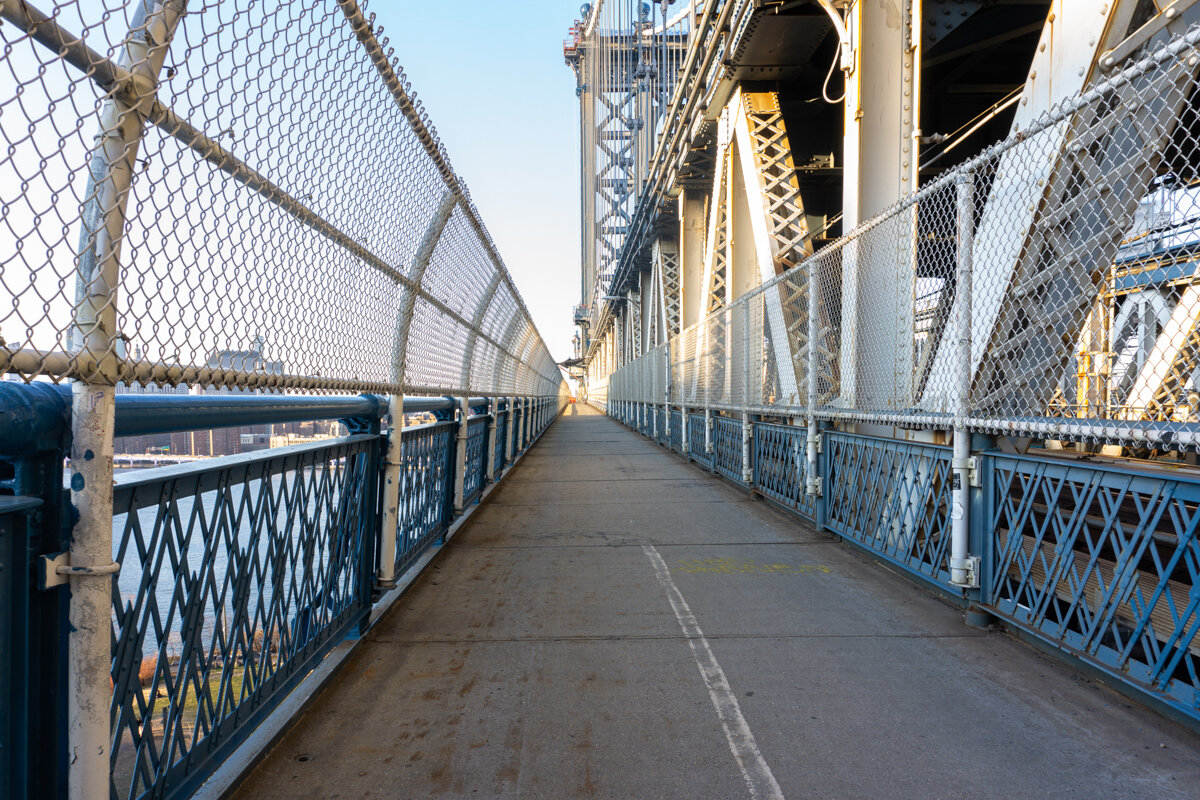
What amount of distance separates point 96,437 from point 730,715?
7.98ft

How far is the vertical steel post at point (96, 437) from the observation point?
5.54 ft

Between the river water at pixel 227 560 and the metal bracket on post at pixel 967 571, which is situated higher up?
the river water at pixel 227 560

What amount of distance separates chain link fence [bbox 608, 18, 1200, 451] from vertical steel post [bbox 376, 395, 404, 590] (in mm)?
3239

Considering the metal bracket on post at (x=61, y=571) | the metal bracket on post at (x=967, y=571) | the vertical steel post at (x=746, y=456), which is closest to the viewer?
the metal bracket on post at (x=61, y=571)

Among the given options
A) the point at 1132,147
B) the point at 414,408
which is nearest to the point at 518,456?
the point at 414,408

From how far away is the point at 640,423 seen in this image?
2448 centimetres

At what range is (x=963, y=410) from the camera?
4.13 m

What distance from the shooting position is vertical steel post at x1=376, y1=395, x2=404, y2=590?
161 inches

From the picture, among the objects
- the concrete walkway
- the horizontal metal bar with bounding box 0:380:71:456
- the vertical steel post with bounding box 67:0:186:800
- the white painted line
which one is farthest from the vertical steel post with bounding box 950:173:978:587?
the horizontal metal bar with bounding box 0:380:71:456

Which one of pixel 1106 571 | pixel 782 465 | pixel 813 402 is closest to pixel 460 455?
pixel 813 402

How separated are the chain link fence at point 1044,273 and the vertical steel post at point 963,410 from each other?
1 cm

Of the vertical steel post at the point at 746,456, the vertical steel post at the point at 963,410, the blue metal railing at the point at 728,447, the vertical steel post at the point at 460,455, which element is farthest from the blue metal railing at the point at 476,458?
the vertical steel post at the point at 963,410

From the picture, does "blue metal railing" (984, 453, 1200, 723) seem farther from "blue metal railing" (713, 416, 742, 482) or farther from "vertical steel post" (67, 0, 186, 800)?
"blue metal railing" (713, 416, 742, 482)

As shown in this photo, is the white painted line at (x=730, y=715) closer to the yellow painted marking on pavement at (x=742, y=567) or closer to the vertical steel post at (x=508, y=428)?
the yellow painted marking on pavement at (x=742, y=567)
